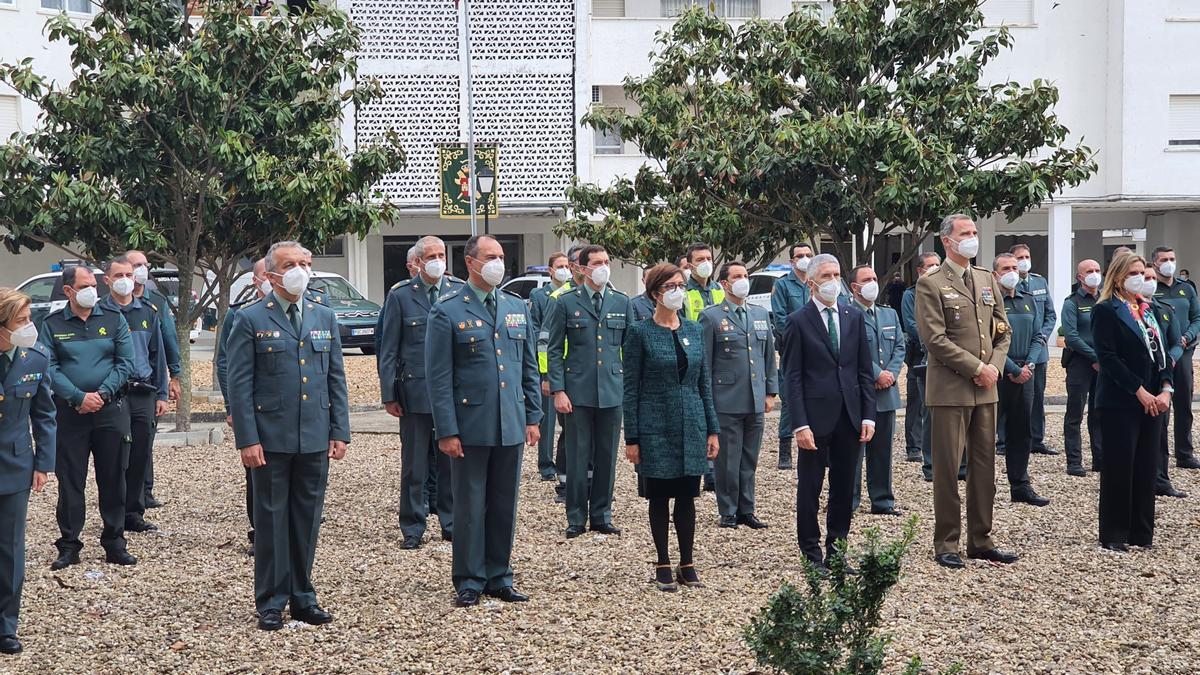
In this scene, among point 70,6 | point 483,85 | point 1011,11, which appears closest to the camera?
point 70,6

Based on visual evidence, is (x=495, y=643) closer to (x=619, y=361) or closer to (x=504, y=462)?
(x=504, y=462)

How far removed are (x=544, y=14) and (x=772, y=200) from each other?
16473 mm

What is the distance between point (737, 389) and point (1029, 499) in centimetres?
253

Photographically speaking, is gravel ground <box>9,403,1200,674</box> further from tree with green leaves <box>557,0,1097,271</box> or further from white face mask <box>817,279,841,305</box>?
tree with green leaves <box>557,0,1097,271</box>

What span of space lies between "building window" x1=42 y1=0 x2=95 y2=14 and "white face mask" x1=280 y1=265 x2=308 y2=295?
25021 mm

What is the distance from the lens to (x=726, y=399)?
9.77 m

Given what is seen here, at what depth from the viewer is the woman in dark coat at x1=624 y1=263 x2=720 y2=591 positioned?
7.41 meters

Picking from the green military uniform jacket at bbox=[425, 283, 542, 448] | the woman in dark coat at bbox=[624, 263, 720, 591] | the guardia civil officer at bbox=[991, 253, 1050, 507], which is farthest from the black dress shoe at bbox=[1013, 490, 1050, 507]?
the green military uniform jacket at bbox=[425, 283, 542, 448]

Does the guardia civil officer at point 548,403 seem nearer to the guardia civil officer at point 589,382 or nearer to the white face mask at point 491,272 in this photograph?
the guardia civil officer at point 589,382

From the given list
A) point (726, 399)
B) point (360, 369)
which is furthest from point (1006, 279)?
point (360, 369)

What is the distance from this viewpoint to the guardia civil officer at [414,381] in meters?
9.14

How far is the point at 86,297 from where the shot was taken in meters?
8.59

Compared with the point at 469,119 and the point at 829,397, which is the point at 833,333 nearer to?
the point at 829,397

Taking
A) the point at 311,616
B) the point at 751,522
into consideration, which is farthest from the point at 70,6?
the point at 311,616
